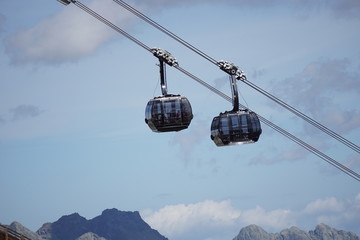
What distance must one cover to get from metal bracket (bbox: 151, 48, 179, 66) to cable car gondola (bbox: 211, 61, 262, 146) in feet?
11.7

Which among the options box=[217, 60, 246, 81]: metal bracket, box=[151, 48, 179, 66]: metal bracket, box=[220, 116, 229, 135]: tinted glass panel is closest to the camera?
box=[151, 48, 179, 66]: metal bracket

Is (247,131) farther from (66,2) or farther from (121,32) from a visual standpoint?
(66,2)

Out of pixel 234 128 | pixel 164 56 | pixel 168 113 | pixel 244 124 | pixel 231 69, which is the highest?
pixel 164 56

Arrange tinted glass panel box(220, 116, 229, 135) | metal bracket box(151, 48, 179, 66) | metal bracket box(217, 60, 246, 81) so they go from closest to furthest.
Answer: metal bracket box(151, 48, 179, 66)
tinted glass panel box(220, 116, 229, 135)
metal bracket box(217, 60, 246, 81)

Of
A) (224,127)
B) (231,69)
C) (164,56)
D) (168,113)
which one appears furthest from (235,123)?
(164,56)

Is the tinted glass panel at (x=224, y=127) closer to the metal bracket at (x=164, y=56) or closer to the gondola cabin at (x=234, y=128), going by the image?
the gondola cabin at (x=234, y=128)

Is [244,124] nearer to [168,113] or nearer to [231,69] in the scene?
[231,69]

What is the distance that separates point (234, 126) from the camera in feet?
181

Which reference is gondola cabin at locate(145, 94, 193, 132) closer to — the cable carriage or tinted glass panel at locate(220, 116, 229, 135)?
the cable carriage

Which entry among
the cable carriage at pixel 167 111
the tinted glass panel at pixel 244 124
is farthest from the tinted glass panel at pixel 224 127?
the cable carriage at pixel 167 111

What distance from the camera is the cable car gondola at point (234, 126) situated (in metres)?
55.0

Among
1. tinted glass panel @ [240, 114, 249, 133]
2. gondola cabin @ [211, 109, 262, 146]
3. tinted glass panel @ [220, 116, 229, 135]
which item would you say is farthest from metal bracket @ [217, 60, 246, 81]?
tinted glass panel @ [220, 116, 229, 135]

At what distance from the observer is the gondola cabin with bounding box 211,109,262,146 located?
55031 mm

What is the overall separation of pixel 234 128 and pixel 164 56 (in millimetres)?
6725
